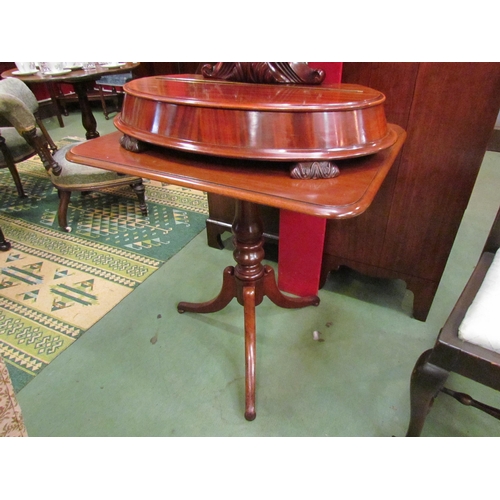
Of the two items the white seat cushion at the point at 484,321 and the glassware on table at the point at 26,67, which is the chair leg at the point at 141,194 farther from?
the white seat cushion at the point at 484,321

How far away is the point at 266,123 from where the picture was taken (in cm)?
70

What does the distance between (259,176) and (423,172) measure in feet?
2.66

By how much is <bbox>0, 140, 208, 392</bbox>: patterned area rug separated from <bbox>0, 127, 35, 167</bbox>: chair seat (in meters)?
0.33

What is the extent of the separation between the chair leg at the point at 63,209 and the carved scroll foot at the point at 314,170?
1.92 metres

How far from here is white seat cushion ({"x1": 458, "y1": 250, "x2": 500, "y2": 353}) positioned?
79 centimetres

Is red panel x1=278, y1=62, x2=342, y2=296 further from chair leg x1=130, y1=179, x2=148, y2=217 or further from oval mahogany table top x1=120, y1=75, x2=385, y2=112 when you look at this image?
chair leg x1=130, y1=179, x2=148, y2=217

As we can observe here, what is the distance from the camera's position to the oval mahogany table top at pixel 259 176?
2.13ft

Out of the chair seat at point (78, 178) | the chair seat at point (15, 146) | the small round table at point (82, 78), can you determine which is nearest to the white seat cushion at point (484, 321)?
the chair seat at point (78, 178)

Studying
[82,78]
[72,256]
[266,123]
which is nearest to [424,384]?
[266,123]

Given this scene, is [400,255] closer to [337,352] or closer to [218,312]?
[337,352]

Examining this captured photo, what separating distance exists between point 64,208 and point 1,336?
37.4 inches

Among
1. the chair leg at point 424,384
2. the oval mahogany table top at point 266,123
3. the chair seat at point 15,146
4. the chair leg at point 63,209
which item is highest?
the oval mahogany table top at point 266,123

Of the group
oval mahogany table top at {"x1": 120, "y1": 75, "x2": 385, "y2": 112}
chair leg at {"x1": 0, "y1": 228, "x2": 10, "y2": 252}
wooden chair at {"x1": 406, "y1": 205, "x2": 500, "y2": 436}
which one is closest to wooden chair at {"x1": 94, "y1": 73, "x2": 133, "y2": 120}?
chair leg at {"x1": 0, "y1": 228, "x2": 10, "y2": 252}

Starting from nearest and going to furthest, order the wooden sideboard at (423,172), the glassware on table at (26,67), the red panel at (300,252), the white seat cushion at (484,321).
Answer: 1. the white seat cushion at (484,321)
2. the wooden sideboard at (423,172)
3. the red panel at (300,252)
4. the glassware on table at (26,67)
